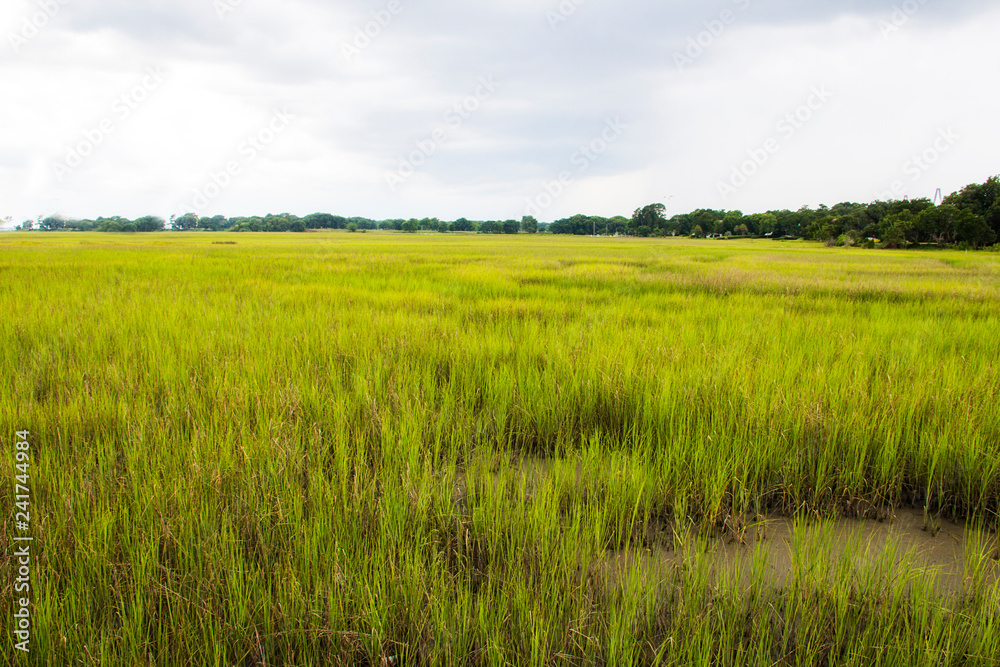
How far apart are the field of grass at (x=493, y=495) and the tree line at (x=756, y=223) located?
57106mm

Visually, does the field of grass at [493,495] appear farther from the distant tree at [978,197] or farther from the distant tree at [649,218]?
the distant tree at [649,218]

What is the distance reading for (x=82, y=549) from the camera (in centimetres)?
142

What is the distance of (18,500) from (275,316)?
3366mm

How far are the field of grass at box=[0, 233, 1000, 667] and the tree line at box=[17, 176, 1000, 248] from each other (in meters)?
57.1

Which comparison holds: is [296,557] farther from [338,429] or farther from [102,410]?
[102,410]

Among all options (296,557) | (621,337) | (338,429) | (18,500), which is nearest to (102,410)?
(18,500)

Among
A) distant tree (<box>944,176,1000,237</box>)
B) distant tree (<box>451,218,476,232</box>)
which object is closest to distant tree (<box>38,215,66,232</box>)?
distant tree (<box>451,218,476,232</box>)

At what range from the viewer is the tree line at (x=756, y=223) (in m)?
46.1

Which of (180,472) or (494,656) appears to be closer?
(494,656)

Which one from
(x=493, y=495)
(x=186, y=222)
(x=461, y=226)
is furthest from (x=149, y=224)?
(x=493, y=495)

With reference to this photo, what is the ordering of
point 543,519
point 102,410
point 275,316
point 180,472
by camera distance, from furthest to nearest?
point 275,316 < point 102,410 < point 180,472 < point 543,519

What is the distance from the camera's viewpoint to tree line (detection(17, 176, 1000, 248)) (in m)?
46.1

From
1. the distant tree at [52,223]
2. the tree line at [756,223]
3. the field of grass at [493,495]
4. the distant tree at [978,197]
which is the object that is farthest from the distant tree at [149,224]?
the distant tree at [978,197]

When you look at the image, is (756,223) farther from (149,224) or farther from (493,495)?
(149,224)
